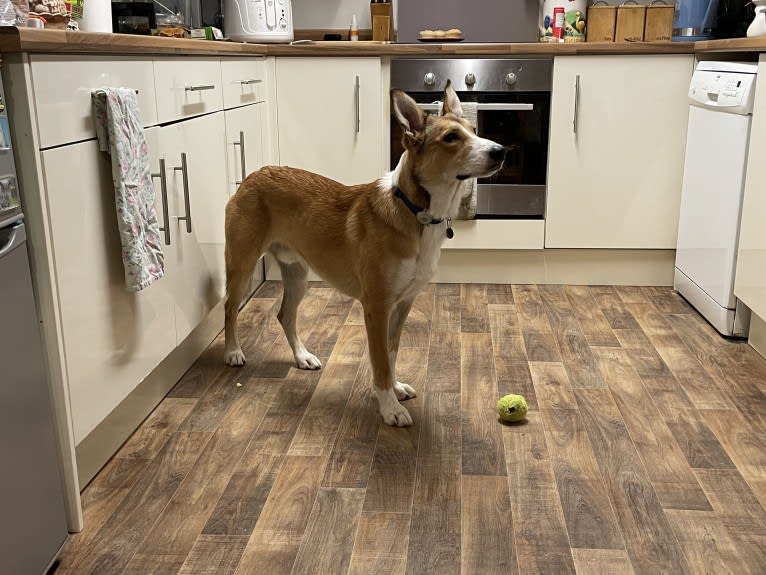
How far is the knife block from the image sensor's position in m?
4.06

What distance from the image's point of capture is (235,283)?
275 cm

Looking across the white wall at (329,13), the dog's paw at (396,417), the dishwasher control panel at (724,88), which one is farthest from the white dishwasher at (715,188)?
the white wall at (329,13)

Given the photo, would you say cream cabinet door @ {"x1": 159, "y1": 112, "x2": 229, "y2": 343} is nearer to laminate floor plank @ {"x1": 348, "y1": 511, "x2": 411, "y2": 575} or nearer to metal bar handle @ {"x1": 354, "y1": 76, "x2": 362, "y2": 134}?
metal bar handle @ {"x1": 354, "y1": 76, "x2": 362, "y2": 134}

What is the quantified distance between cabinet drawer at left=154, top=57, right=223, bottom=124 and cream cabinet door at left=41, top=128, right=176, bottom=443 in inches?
7.9

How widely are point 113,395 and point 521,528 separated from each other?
1031mm

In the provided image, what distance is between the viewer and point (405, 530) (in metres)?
1.82

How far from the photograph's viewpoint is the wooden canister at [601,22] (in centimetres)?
383

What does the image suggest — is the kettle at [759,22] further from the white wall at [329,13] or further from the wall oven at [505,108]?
the white wall at [329,13]

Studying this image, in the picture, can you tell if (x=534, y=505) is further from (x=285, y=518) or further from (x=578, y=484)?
(x=285, y=518)

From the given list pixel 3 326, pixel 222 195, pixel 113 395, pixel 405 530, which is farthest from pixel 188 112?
pixel 405 530

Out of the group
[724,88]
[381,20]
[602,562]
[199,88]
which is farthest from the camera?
[381,20]

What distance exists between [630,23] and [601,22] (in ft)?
0.43

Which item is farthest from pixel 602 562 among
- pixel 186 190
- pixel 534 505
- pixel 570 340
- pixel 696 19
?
pixel 696 19

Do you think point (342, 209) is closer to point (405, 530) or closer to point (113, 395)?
point (113, 395)
